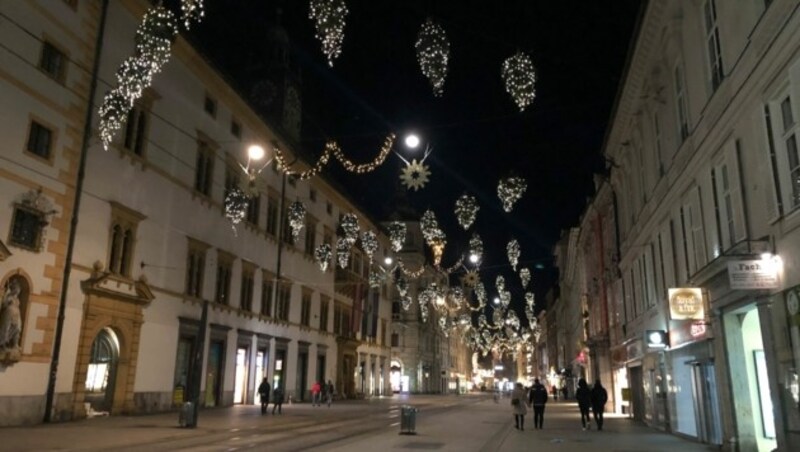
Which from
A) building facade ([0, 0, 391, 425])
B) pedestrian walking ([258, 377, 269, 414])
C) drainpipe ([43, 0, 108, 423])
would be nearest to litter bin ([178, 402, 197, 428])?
building facade ([0, 0, 391, 425])

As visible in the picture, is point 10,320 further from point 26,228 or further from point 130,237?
point 130,237

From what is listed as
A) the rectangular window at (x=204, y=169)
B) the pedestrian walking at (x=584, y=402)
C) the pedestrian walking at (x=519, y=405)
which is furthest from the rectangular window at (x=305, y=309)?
the pedestrian walking at (x=584, y=402)

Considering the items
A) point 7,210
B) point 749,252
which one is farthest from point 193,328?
point 749,252

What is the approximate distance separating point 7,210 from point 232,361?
17349mm

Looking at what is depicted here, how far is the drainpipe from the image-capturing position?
2128 cm

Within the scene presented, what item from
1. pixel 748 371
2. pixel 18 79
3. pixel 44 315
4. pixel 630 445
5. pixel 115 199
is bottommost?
pixel 630 445

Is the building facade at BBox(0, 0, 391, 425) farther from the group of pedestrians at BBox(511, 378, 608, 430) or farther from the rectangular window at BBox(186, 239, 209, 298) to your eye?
the group of pedestrians at BBox(511, 378, 608, 430)

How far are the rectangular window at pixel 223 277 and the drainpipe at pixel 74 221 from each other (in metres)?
11.2

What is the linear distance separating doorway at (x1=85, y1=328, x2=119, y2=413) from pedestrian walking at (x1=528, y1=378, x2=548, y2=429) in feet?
54.1

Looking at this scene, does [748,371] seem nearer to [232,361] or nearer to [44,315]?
[44,315]

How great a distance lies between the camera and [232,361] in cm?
3488

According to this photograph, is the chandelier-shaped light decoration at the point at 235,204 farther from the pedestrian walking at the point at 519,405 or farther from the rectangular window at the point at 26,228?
the pedestrian walking at the point at 519,405

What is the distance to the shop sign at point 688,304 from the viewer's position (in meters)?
16.2

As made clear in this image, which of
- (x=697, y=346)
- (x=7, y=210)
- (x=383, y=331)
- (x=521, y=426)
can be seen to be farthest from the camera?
(x=383, y=331)
